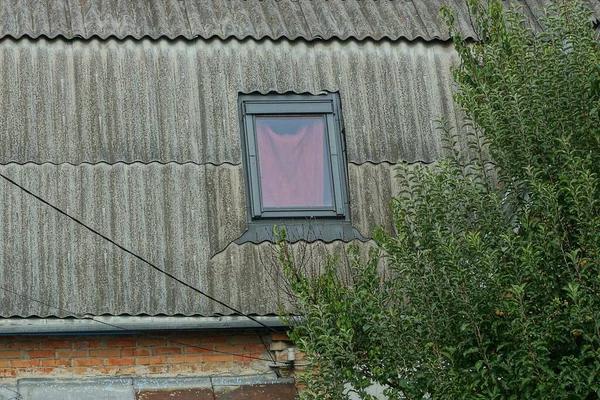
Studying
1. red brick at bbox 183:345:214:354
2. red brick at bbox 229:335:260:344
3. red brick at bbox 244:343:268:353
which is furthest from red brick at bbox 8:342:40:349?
red brick at bbox 244:343:268:353

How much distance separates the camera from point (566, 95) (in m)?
8.43

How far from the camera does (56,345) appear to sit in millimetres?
10453

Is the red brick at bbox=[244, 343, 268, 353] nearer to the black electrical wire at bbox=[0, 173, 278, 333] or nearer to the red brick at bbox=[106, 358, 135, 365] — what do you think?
the black electrical wire at bbox=[0, 173, 278, 333]

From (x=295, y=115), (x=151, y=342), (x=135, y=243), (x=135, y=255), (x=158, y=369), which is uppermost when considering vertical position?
(x=295, y=115)

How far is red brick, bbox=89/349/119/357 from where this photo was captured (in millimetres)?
10477

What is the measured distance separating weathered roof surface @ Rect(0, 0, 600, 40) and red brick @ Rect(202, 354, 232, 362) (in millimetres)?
2991

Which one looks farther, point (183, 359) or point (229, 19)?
point (229, 19)

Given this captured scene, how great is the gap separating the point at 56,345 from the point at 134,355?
0.64 meters

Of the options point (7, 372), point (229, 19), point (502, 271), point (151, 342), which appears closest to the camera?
point (502, 271)

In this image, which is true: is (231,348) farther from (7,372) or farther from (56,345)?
(7,372)

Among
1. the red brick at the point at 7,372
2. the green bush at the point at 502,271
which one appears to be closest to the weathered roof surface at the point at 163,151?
the red brick at the point at 7,372

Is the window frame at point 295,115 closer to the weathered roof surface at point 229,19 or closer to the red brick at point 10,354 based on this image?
the weathered roof surface at point 229,19

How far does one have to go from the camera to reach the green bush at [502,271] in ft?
25.3

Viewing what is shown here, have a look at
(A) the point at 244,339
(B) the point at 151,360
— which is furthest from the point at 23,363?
(A) the point at 244,339
